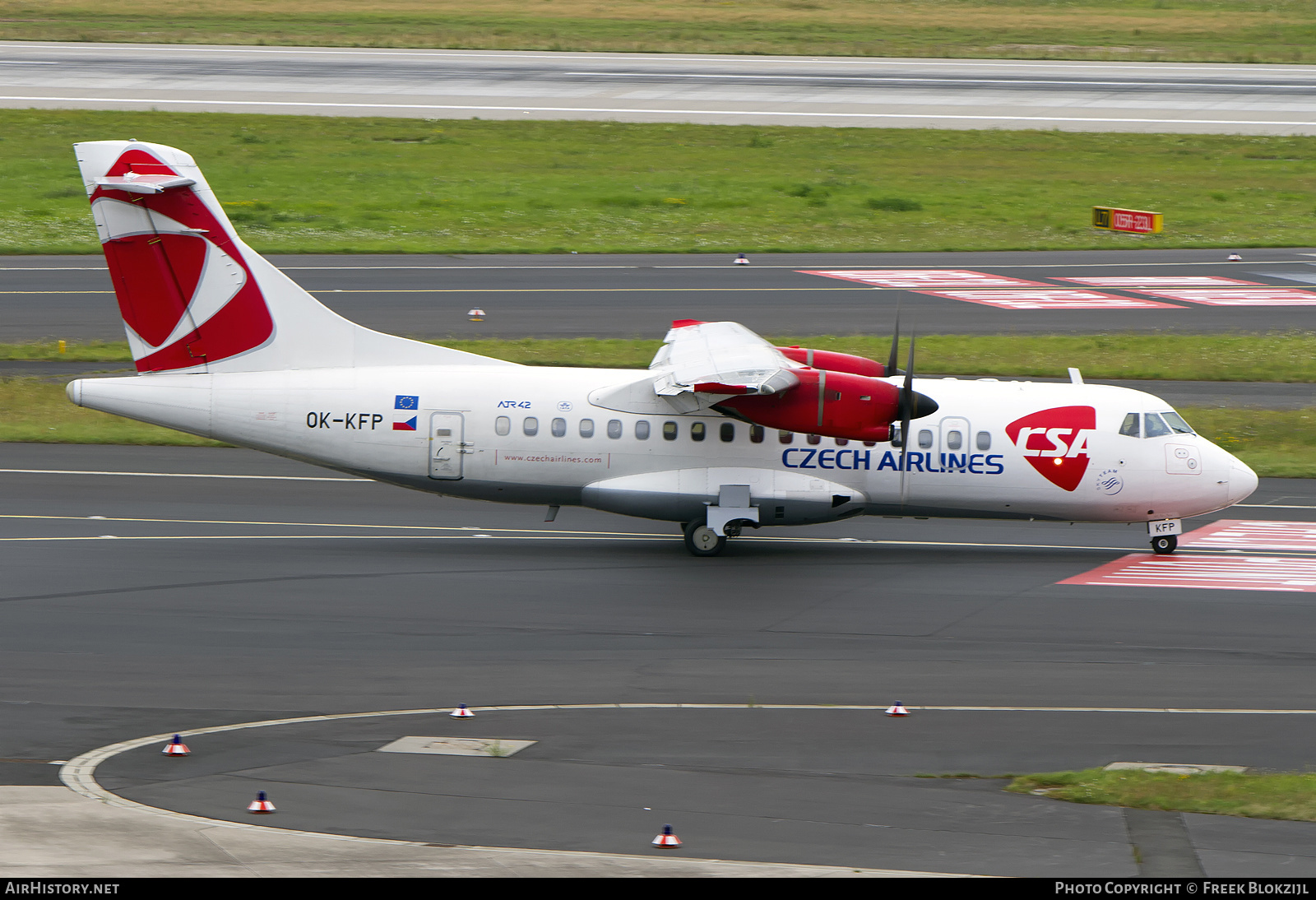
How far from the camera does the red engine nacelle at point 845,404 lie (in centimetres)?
2222

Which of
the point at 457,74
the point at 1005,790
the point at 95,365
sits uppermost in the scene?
the point at 457,74

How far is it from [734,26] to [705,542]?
83063mm

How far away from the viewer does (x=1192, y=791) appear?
14.0 metres

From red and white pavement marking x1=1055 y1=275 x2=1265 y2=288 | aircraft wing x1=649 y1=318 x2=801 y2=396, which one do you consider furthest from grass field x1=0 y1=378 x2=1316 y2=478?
red and white pavement marking x1=1055 y1=275 x2=1265 y2=288

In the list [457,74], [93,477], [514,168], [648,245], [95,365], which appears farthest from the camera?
[457,74]

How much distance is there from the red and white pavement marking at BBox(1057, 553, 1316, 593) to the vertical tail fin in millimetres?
12012

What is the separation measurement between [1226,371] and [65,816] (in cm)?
3123

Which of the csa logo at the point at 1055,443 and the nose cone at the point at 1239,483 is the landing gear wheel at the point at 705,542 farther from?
the nose cone at the point at 1239,483

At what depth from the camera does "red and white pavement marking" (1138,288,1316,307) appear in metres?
43.7

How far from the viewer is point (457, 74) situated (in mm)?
79312

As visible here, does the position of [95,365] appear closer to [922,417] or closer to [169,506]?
[169,506]

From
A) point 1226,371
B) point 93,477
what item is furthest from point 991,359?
point 93,477

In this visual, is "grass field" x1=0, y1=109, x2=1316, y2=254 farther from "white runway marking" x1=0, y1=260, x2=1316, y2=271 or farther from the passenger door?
the passenger door

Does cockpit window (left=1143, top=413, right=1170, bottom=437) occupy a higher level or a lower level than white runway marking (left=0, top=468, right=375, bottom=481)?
higher
